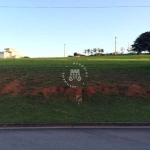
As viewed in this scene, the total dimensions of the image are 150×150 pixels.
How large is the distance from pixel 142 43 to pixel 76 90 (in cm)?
6596

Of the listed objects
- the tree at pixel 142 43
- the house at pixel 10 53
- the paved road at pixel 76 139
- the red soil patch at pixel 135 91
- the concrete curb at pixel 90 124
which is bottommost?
the concrete curb at pixel 90 124

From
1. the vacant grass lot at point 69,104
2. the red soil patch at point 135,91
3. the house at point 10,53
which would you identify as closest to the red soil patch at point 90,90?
the vacant grass lot at point 69,104

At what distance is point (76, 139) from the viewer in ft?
26.2

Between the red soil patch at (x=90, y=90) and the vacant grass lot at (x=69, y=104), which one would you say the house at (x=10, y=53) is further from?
the red soil patch at (x=90, y=90)

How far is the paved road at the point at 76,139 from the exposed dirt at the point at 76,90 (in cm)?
551

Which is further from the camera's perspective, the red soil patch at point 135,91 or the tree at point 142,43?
the tree at point 142,43

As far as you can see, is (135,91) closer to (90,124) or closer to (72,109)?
(72,109)

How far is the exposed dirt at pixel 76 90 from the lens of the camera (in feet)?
49.3

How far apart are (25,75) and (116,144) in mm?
13072

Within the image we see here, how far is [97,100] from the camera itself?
550 inches

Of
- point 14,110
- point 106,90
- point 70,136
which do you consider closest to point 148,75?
point 106,90

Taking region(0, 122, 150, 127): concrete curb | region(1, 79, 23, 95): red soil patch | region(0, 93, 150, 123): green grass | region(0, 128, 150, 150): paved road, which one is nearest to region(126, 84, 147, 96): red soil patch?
region(0, 93, 150, 123): green grass

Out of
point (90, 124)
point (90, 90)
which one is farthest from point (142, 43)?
point (90, 124)

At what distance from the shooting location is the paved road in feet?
23.3
